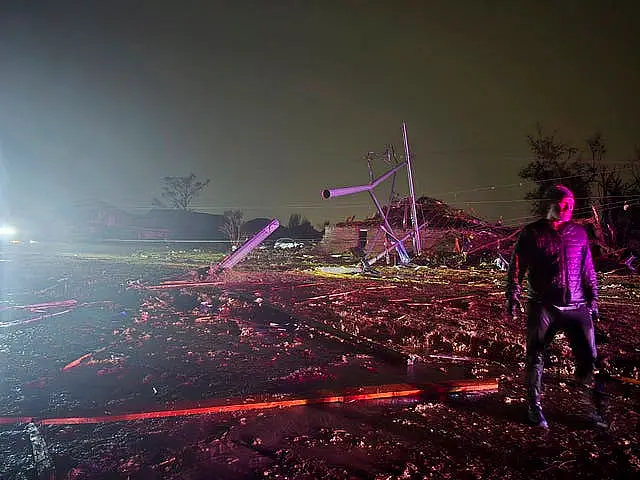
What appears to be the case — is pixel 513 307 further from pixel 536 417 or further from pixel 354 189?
pixel 354 189

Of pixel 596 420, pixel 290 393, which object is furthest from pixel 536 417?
pixel 290 393

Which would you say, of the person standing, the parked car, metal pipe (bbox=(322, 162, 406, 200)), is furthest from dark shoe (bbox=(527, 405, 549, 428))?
the parked car

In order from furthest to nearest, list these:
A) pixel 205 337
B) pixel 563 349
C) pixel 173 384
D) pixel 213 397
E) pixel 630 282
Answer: pixel 630 282 < pixel 205 337 < pixel 563 349 < pixel 173 384 < pixel 213 397

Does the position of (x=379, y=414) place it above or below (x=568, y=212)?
below

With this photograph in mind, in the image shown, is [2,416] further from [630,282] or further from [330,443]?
[630,282]

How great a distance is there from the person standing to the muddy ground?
0.50 metres

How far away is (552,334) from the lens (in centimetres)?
385

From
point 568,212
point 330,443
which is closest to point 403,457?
point 330,443

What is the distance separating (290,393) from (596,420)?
295cm

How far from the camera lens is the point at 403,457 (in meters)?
3.20

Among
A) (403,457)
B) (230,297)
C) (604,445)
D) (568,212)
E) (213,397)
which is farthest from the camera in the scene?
(230,297)

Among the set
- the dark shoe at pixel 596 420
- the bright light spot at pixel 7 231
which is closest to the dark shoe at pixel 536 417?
the dark shoe at pixel 596 420

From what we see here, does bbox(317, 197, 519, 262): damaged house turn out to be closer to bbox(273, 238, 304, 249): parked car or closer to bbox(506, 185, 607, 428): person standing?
bbox(273, 238, 304, 249): parked car

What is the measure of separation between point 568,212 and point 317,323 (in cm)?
559
